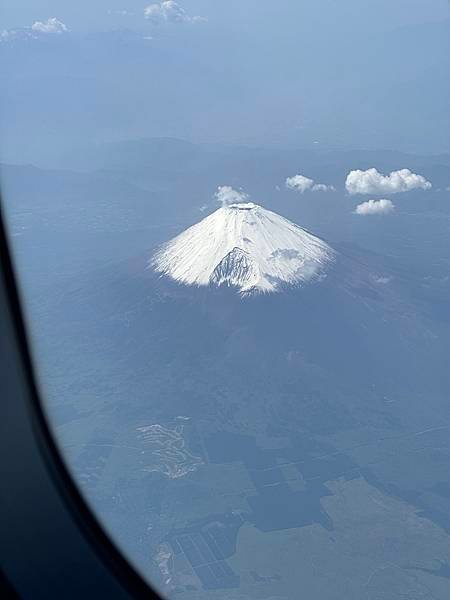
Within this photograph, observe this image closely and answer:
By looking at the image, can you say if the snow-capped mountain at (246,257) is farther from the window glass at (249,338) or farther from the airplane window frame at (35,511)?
the airplane window frame at (35,511)

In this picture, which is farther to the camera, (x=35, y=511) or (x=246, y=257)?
(x=246, y=257)

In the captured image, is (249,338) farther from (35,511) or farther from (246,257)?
(35,511)

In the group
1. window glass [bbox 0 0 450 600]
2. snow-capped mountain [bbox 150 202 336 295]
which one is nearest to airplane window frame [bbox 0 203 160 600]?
window glass [bbox 0 0 450 600]

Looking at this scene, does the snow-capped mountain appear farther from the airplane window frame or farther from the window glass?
the airplane window frame

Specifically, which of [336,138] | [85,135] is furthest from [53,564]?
[85,135]

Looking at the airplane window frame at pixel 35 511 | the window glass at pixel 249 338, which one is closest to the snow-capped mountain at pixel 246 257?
the window glass at pixel 249 338

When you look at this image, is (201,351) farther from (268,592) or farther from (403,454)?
(268,592)

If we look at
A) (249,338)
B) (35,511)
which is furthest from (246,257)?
(35,511)
